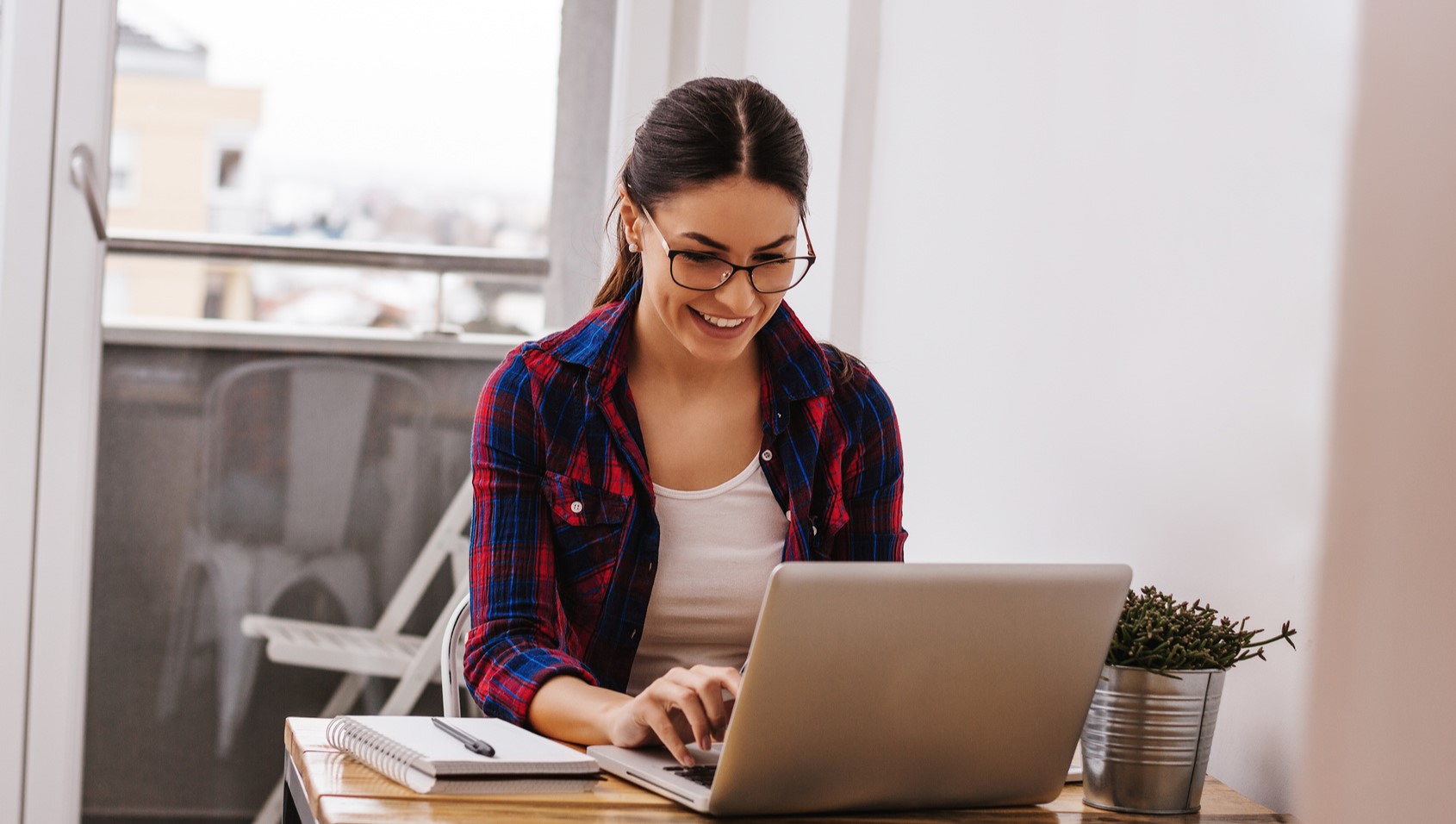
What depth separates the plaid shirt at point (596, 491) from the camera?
1443 mm

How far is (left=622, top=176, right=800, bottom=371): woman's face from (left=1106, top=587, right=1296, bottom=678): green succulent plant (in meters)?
0.51

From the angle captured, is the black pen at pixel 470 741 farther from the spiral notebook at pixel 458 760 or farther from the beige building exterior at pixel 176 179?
the beige building exterior at pixel 176 179

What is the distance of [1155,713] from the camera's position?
3.74ft

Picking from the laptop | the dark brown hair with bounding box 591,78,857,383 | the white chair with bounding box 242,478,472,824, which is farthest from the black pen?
the white chair with bounding box 242,478,472,824

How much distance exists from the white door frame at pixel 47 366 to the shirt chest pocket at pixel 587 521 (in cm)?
156

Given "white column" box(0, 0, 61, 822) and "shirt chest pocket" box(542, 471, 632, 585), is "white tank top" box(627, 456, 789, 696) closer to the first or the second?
"shirt chest pocket" box(542, 471, 632, 585)

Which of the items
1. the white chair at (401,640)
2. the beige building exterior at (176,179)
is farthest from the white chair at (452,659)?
the beige building exterior at (176,179)

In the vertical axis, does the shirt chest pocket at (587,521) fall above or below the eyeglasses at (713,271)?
below

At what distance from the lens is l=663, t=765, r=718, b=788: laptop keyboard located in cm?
105

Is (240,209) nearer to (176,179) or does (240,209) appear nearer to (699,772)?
(176,179)

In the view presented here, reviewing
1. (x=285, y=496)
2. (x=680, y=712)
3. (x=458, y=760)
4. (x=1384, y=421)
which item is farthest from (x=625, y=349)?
(x=285, y=496)

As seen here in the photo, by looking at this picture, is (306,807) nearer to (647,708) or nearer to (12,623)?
(647,708)

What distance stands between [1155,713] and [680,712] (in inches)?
15.7

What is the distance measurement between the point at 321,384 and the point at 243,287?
24cm
